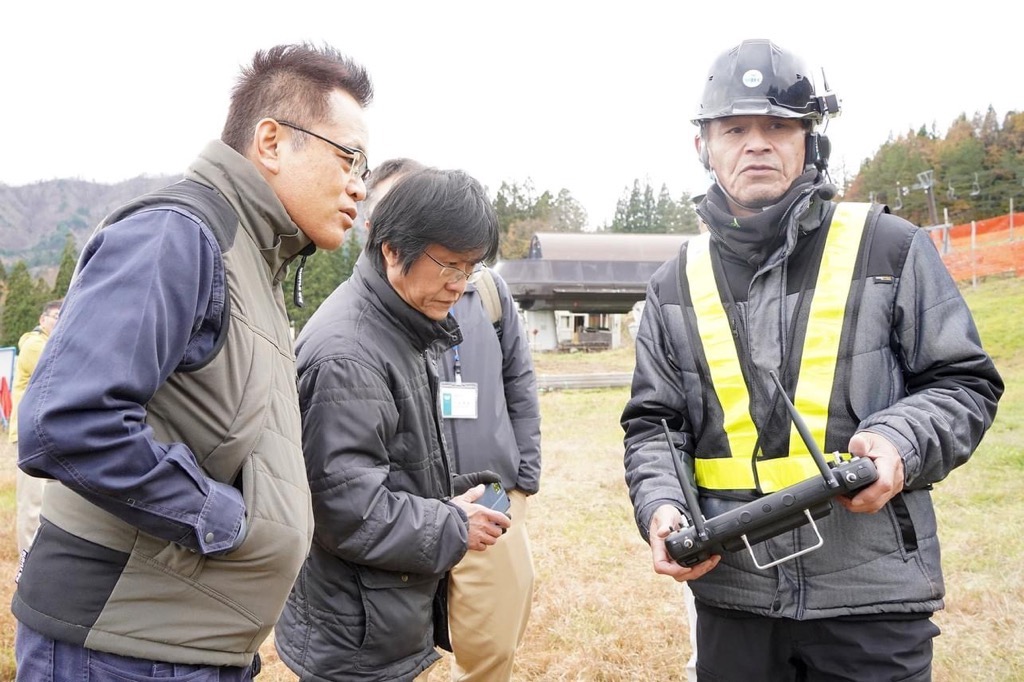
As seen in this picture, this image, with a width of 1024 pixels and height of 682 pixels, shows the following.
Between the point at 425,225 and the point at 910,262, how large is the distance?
1.39m

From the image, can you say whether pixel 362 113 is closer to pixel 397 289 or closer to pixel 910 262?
pixel 397 289

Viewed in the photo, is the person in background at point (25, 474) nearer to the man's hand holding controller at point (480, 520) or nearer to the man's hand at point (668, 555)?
the man's hand holding controller at point (480, 520)

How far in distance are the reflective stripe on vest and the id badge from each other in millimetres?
1037

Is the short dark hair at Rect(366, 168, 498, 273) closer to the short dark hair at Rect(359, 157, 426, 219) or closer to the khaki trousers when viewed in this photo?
the short dark hair at Rect(359, 157, 426, 219)

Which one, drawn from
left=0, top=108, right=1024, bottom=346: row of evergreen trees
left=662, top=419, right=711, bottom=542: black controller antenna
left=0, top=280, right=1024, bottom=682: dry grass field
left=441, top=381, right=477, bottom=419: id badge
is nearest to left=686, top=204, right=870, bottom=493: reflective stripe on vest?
left=662, top=419, right=711, bottom=542: black controller antenna

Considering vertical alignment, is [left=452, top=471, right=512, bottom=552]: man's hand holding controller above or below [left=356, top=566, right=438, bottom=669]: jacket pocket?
above

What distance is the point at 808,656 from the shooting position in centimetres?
204

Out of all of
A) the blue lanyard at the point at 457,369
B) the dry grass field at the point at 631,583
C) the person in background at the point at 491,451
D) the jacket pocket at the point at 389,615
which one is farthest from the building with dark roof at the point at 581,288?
the jacket pocket at the point at 389,615

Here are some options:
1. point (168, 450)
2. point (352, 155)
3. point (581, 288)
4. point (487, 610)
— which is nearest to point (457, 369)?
point (487, 610)

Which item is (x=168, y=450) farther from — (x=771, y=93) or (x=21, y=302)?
(x=21, y=302)

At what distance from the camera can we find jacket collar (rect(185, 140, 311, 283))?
1.77 meters

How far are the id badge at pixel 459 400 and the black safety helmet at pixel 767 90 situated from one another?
4.43 feet

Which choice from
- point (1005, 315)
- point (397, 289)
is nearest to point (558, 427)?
point (397, 289)

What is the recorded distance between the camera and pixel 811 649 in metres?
2.04
